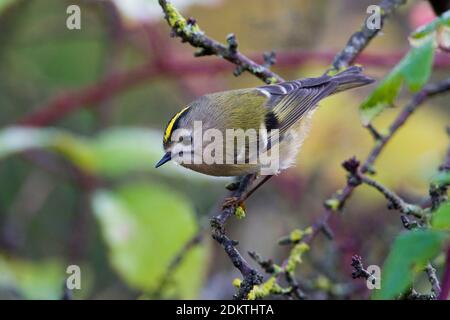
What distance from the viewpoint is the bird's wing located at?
3067 mm

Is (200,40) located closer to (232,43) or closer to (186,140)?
(232,43)

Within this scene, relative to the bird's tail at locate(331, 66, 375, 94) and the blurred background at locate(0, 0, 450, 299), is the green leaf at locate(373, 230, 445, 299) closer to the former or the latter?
the blurred background at locate(0, 0, 450, 299)

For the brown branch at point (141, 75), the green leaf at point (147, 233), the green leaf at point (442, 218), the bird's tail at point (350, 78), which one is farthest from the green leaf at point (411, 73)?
the brown branch at point (141, 75)

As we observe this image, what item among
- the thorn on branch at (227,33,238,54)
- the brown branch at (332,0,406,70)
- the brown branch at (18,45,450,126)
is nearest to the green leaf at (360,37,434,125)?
the thorn on branch at (227,33,238,54)

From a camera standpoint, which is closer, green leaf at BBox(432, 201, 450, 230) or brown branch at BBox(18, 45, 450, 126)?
green leaf at BBox(432, 201, 450, 230)

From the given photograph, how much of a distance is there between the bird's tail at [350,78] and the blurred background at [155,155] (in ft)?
1.56

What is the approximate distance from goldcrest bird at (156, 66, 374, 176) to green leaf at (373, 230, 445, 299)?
1692 millimetres

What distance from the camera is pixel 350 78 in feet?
9.53

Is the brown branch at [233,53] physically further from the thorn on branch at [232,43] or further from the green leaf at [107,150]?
the green leaf at [107,150]

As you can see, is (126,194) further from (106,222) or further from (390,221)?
A: (390,221)

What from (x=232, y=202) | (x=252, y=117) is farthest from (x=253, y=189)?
(x=252, y=117)

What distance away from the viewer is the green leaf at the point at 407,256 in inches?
47.4

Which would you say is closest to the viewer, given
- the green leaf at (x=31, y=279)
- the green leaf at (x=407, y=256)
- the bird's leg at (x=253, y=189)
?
the green leaf at (x=407, y=256)

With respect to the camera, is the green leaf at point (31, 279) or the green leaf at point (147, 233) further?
the green leaf at point (147, 233)
